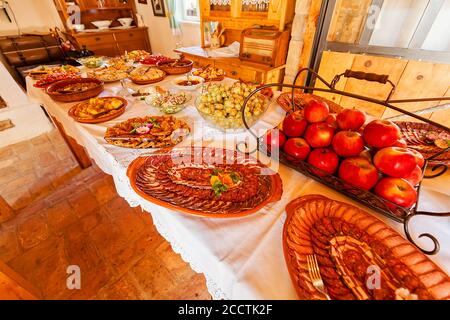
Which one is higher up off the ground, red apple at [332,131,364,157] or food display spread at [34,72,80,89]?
red apple at [332,131,364,157]

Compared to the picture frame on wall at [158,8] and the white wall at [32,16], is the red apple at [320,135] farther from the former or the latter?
the white wall at [32,16]

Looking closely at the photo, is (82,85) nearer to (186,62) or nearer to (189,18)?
(186,62)

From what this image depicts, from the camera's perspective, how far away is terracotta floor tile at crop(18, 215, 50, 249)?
1337 millimetres

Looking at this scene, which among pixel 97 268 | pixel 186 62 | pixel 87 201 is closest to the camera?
pixel 97 268

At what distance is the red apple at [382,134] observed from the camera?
0.55 m

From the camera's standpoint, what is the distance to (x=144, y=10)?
4102mm

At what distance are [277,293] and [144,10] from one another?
17.4 feet

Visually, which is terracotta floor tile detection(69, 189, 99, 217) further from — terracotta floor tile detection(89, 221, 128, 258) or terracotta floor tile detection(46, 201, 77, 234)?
terracotta floor tile detection(89, 221, 128, 258)

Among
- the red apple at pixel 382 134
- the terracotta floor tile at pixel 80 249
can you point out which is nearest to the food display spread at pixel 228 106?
the red apple at pixel 382 134

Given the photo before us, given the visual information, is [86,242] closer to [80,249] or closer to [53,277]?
[80,249]

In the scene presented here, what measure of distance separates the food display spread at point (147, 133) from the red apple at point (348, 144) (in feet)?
1.88

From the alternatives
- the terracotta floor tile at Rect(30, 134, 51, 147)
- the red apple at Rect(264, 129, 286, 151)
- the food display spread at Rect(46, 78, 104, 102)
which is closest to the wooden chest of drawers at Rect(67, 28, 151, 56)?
the terracotta floor tile at Rect(30, 134, 51, 147)

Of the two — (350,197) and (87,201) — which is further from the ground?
(350,197)
